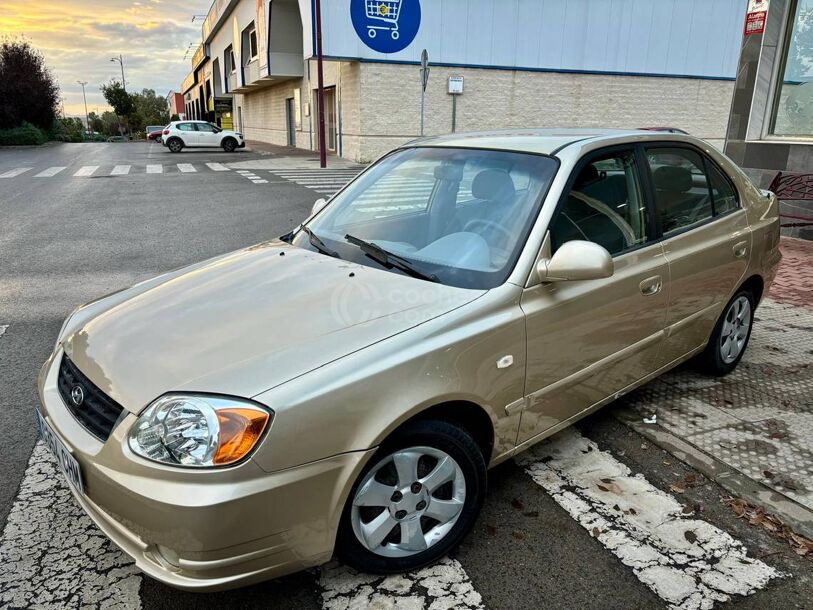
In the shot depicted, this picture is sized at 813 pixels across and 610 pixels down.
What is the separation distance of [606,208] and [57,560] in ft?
10.1

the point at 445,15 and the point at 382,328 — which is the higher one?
the point at 445,15

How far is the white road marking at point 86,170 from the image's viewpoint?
1978cm

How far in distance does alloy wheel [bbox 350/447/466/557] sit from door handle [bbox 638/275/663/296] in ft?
4.91

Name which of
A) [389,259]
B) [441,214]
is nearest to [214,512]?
[389,259]

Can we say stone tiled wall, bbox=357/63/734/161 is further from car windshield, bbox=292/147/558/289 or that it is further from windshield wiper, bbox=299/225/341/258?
windshield wiper, bbox=299/225/341/258

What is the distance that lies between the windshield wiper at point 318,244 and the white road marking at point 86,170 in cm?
1865

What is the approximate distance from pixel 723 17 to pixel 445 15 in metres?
11.5

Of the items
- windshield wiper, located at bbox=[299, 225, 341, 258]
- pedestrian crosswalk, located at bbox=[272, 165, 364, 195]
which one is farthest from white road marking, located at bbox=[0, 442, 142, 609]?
pedestrian crosswalk, located at bbox=[272, 165, 364, 195]

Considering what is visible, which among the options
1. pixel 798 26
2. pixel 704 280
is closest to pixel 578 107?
pixel 798 26

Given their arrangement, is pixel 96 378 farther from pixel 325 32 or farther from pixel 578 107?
pixel 578 107

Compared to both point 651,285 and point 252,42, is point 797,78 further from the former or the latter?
point 252,42

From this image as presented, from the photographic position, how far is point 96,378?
2346mm

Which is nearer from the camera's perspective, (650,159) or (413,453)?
(413,453)

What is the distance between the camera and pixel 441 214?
3.27 metres
